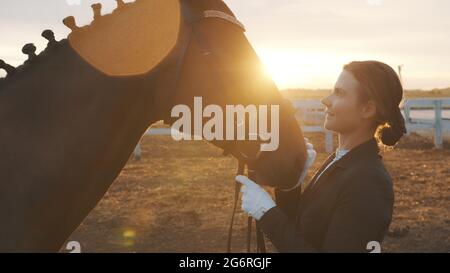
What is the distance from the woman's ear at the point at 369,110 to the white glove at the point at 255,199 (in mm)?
774

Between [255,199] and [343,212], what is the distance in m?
0.47

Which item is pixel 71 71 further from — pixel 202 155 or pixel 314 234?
pixel 202 155

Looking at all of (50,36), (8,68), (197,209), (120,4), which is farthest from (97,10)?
(197,209)

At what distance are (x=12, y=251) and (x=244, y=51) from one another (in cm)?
150

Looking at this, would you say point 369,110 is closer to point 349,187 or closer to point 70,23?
point 349,187

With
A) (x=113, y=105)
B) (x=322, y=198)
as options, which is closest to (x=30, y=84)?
(x=113, y=105)

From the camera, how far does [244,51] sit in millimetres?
2723

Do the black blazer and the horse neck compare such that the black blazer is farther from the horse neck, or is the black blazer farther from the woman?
the horse neck

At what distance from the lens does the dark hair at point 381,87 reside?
2990mm

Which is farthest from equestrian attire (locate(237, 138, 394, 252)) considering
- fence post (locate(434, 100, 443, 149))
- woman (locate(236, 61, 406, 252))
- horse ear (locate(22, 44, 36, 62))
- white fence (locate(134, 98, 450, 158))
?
fence post (locate(434, 100, 443, 149))

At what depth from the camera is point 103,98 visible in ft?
8.35

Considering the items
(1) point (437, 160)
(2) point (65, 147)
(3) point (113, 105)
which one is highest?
(3) point (113, 105)
